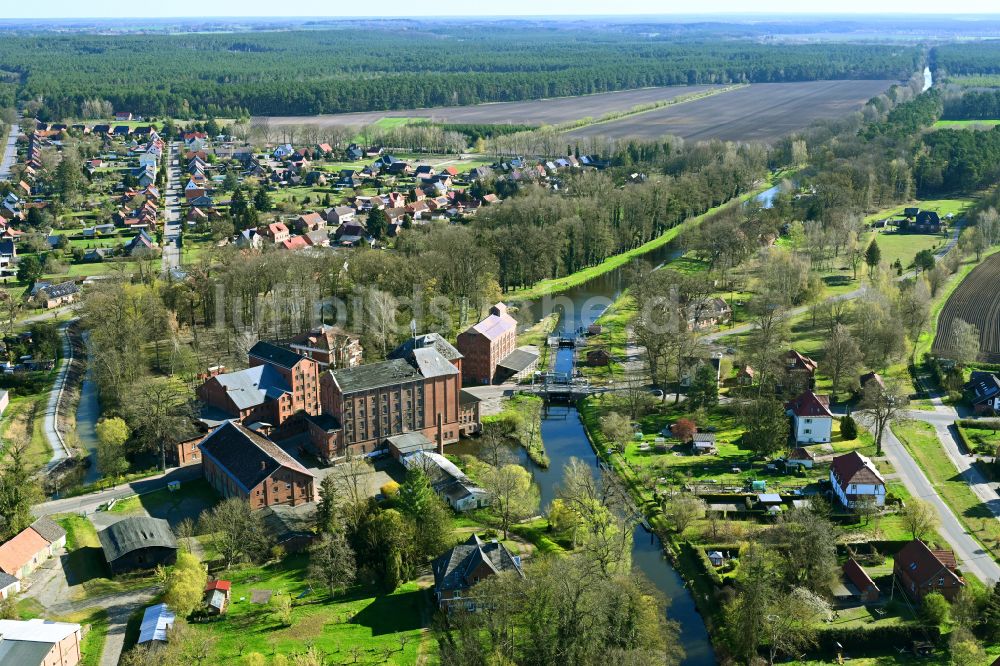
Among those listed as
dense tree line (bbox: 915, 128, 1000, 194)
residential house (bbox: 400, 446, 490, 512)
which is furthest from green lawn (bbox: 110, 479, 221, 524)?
dense tree line (bbox: 915, 128, 1000, 194)

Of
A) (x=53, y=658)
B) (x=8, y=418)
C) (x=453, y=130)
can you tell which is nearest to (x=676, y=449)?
(x=53, y=658)

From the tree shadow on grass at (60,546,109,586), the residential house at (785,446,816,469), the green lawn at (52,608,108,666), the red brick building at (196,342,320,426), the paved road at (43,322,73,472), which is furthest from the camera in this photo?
the red brick building at (196,342,320,426)

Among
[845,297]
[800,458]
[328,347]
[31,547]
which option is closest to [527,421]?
[328,347]

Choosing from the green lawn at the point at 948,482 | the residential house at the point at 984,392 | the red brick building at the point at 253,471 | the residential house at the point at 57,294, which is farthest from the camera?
the residential house at the point at 57,294

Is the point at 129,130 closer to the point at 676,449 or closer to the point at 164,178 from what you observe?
the point at 164,178

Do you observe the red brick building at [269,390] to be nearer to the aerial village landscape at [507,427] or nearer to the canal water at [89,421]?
the aerial village landscape at [507,427]

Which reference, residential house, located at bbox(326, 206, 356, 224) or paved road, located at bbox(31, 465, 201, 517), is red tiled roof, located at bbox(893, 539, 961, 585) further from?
residential house, located at bbox(326, 206, 356, 224)

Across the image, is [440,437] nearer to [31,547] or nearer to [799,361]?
[31,547]

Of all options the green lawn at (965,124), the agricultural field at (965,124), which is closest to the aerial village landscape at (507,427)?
the green lawn at (965,124)
